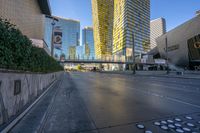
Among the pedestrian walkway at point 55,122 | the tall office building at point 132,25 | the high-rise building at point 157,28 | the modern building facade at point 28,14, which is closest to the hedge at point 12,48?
the pedestrian walkway at point 55,122

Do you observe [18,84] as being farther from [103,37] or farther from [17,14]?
[103,37]

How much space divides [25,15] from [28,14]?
1.13 metres

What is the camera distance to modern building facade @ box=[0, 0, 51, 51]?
16.2 metres

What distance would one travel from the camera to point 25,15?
20516mm

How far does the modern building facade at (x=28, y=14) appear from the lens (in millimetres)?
16247

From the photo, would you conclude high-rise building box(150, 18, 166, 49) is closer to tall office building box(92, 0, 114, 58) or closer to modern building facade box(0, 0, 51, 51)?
tall office building box(92, 0, 114, 58)

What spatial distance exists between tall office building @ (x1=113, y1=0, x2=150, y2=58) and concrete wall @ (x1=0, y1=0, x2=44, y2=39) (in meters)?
87.2

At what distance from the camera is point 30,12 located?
73.2 feet

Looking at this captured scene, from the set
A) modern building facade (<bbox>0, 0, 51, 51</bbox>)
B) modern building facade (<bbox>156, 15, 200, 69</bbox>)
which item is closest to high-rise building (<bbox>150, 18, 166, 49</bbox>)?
modern building facade (<bbox>156, 15, 200, 69</bbox>)

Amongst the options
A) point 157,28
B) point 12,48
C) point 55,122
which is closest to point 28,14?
point 12,48

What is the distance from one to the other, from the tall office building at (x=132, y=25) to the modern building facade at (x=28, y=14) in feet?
283

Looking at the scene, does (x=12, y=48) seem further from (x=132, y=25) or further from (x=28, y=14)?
(x=132, y=25)

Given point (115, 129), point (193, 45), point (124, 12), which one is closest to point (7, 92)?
point (115, 129)

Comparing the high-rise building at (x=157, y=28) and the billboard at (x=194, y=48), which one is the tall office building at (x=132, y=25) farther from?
the high-rise building at (x=157, y=28)
